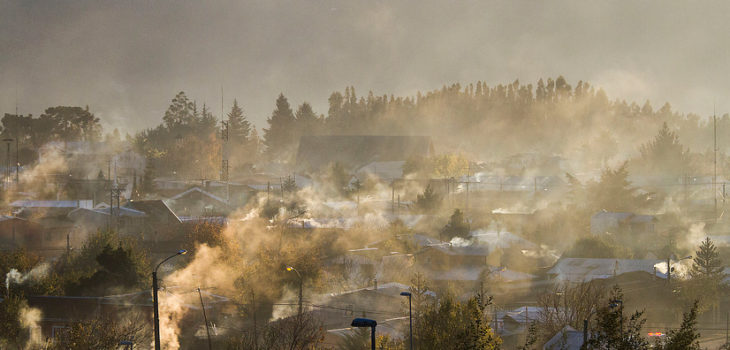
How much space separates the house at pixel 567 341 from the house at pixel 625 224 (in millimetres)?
35139

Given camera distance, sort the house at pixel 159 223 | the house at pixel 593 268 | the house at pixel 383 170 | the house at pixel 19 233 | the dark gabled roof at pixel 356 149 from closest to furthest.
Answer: the house at pixel 593 268 < the house at pixel 159 223 < the house at pixel 19 233 < the house at pixel 383 170 < the dark gabled roof at pixel 356 149

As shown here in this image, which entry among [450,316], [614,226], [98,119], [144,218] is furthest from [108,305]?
[98,119]

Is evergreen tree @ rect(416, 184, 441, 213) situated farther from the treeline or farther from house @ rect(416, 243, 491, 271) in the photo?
the treeline

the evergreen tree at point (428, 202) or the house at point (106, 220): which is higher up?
the evergreen tree at point (428, 202)

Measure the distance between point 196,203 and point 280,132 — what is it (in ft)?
195

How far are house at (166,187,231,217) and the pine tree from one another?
2096 inches

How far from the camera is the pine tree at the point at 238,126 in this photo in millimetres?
118812

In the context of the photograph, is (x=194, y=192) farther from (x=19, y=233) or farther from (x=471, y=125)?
(x=471, y=125)

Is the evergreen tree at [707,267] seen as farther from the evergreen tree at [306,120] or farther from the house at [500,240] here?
the evergreen tree at [306,120]

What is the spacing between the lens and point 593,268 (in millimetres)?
48219

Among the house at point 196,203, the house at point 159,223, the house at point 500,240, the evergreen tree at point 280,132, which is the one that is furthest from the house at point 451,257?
the evergreen tree at point 280,132

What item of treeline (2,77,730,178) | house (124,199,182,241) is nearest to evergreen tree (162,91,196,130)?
→ treeline (2,77,730,178)

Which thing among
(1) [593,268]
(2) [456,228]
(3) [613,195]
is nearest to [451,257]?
(2) [456,228]

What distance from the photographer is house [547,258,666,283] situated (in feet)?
151
